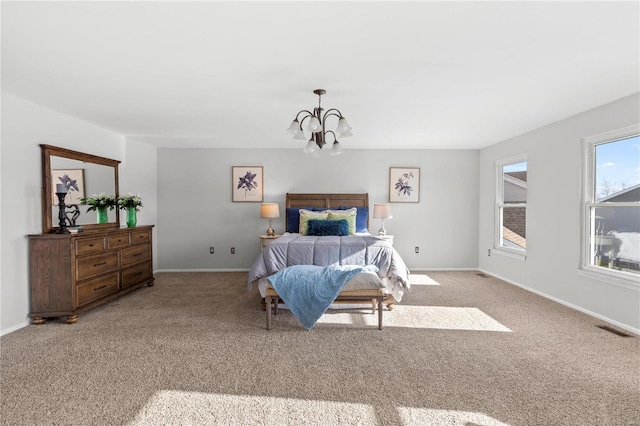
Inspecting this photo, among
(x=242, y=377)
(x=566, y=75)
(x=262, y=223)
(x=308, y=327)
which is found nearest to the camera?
(x=242, y=377)

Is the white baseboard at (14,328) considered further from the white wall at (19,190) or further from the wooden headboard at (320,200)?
the wooden headboard at (320,200)

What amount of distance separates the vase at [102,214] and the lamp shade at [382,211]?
160 inches

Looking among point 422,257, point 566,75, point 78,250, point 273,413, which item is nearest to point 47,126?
point 78,250

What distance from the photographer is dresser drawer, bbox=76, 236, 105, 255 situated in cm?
351

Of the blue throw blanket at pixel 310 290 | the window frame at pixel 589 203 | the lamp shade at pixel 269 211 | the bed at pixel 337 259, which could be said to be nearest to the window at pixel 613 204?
the window frame at pixel 589 203

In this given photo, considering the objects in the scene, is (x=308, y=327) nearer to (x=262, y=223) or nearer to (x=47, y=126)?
(x=262, y=223)

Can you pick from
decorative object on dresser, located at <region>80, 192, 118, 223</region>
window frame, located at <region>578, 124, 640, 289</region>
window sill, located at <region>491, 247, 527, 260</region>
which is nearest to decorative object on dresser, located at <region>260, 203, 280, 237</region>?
decorative object on dresser, located at <region>80, 192, 118, 223</region>

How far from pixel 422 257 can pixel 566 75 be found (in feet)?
13.1

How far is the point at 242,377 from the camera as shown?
7.60ft

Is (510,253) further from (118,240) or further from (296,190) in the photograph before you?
(118,240)

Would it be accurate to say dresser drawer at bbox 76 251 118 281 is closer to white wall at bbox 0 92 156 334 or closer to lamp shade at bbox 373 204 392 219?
white wall at bbox 0 92 156 334

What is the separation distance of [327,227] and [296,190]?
1.34 metres

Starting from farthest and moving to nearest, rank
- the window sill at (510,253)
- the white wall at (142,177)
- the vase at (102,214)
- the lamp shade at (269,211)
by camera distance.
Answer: the lamp shade at (269,211), the white wall at (142,177), the window sill at (510,253), the vase at (102,214)

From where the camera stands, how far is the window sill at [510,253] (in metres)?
4.88
